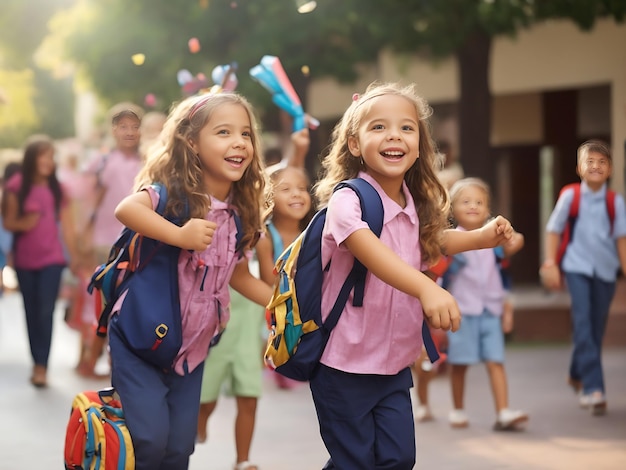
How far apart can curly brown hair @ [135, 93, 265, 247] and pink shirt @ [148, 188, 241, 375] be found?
83 millimetres

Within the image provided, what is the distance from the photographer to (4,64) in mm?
47688

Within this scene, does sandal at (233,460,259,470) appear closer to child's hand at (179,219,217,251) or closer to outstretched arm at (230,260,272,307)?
outstretched arm at (230,260,272,307)

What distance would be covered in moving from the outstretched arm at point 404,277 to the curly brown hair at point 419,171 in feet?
1.42

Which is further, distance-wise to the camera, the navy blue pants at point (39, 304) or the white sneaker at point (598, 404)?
the navy blue pants at point (39, 304)

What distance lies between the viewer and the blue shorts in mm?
8062

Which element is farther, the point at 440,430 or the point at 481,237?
the point at 440,430

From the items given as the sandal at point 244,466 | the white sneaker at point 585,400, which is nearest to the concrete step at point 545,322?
the white sneaker at point 585,400

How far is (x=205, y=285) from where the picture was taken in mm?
4965

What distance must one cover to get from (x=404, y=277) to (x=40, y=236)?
6.76 m

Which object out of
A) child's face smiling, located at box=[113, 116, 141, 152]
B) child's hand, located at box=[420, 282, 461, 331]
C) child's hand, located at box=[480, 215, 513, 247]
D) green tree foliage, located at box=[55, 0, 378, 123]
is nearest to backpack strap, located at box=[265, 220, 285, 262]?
child's face smiling, located at box=[113, 116, 141, 152]

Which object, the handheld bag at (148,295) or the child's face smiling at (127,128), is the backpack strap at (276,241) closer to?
the child's face smiling at (127,128)

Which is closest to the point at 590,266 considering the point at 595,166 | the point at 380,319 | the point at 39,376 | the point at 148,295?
the point at 595,166

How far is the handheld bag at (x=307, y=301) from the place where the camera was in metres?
4.50

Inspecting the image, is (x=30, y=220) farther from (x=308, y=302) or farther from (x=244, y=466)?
(x=308, y=302)
